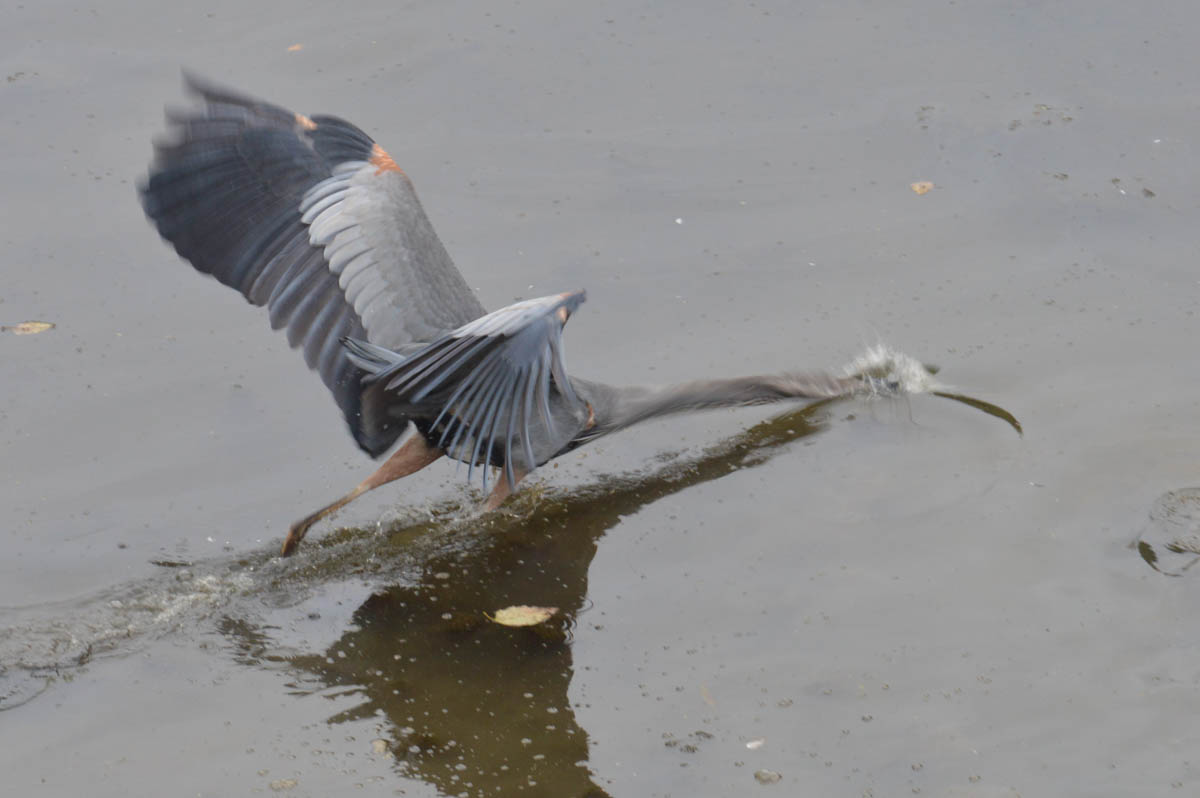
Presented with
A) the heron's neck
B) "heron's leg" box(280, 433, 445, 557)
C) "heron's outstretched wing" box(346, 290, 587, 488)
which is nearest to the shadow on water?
"heron's leg" box(280, 433, 445, 557)

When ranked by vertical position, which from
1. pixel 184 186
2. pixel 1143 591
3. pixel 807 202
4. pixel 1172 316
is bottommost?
pixel 1143 591

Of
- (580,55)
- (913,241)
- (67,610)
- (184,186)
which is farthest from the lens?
(580,55)

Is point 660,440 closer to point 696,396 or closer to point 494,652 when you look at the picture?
point 696,396

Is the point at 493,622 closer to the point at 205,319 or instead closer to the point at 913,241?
the point at 205,319

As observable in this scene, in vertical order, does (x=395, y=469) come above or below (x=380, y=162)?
below

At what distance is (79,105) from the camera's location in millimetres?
8211

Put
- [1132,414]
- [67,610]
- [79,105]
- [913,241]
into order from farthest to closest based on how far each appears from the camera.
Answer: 1. [79,105]
2. [913,241]
3. [1132,414]
4. [67,610]

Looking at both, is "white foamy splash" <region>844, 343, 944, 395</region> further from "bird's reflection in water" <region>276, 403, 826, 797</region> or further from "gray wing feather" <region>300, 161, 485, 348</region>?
"gray wing feather" <region>300, 161, 485, 348</region>

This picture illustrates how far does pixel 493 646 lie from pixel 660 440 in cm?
153

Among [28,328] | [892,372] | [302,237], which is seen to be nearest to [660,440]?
[892,372]

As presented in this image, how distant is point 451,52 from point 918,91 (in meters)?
2.79

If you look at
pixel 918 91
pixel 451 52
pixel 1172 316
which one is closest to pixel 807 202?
pixel 918 91

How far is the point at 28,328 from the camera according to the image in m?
6.64

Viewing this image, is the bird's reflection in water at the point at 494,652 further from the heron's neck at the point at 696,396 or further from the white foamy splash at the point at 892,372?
the white foamy splash at the point at 892,372
